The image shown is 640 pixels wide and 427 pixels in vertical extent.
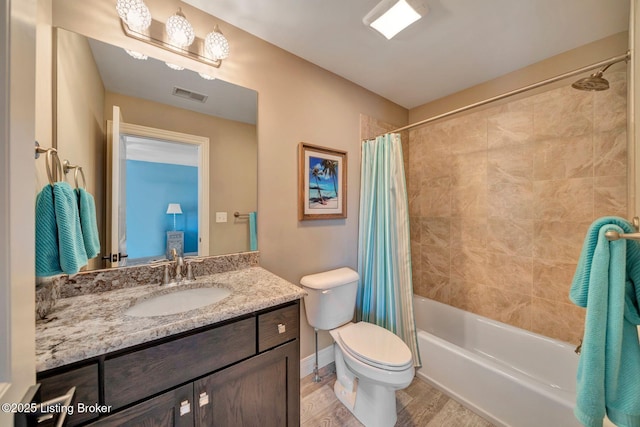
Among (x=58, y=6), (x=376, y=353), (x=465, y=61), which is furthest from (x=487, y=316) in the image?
(x=58, y=6)

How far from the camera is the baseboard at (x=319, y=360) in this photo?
173 centimetres

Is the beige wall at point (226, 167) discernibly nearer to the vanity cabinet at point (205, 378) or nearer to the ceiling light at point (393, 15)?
the vanity cabinet at point (205, 378)

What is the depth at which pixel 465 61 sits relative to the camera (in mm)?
1729

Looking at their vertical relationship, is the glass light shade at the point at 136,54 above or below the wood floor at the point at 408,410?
above

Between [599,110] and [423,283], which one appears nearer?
[599,110]

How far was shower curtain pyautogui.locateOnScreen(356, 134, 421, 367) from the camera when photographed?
174 centimetres

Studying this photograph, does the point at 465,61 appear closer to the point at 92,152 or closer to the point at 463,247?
the point at 463,247

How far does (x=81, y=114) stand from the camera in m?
1.02

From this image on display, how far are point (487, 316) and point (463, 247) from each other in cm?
60

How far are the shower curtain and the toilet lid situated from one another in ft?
0.83

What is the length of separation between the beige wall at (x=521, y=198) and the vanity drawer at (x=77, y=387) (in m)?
2.45

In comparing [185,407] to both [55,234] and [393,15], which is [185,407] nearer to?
[55,234]

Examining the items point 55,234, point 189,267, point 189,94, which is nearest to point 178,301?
point 189,267

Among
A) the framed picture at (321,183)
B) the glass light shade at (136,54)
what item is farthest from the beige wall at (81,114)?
the framed picture at (321,183)
